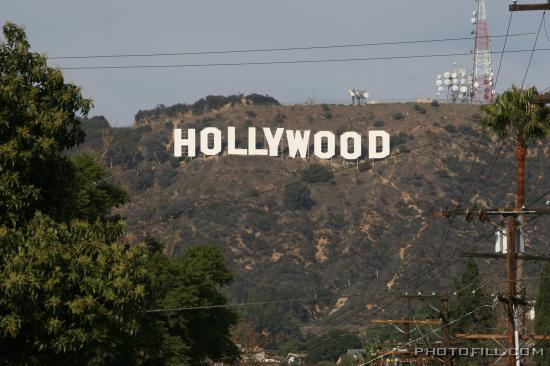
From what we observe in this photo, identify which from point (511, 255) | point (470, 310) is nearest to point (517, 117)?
point (511, 255)

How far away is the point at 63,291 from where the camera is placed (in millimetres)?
31828

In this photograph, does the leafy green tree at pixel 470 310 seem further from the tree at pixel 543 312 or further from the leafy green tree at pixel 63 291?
the leafy green tree at pixel 63 291

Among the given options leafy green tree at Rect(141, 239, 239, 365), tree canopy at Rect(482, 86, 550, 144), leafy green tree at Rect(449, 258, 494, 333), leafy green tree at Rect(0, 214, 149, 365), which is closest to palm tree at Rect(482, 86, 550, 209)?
tree canopy at Rect(482, 86, 550, 144)

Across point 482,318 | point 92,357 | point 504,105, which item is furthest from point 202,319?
point 482,318

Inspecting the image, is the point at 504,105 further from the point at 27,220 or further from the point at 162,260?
the point at 27,220

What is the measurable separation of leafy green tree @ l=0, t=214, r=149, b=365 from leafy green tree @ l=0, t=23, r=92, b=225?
2.97 feet

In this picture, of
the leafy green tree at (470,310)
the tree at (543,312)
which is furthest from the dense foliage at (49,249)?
the leafy green tree at (470,310)

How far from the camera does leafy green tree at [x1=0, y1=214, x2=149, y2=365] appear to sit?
102 ft

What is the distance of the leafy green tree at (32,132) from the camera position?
33.1 m

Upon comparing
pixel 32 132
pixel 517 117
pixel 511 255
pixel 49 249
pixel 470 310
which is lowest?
pixel 470 310

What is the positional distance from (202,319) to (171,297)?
3.48 m

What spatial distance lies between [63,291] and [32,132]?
4.27m

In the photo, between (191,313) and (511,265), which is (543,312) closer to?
(191,313)

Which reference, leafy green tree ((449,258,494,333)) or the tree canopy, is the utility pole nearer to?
the tree canopy
